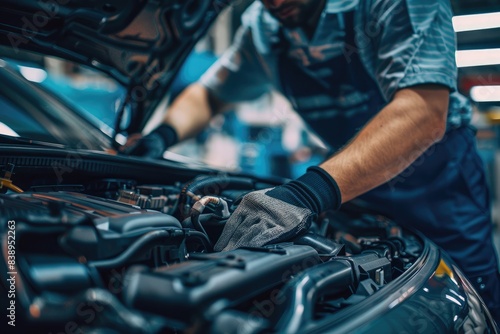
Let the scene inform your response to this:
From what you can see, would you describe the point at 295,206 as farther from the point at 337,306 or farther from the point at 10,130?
the point at 10,130

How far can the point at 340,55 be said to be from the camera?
5.41 feet

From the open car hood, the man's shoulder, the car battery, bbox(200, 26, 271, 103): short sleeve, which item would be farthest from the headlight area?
bbox(200, 26, 271, 103): short sleeve

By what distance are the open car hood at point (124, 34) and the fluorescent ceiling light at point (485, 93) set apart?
157cm

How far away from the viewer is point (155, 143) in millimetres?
1698

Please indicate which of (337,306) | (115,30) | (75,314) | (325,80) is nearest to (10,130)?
(115,30)

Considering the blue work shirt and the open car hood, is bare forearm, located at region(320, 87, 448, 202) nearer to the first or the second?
the blue work shirt

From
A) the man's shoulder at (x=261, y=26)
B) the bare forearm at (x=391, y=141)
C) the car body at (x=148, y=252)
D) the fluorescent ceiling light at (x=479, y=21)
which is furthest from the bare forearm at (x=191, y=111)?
the fluorescent ceiling light at (x=479, y=21)

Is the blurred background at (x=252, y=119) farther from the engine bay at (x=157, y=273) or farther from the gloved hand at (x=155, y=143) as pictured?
the engine bay at (x=157, y=273)

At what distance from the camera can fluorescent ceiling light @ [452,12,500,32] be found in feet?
6.18

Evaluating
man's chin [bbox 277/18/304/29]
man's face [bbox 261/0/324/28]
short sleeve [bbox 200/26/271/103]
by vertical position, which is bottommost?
short sleeve [bbox 200/26/271/103]

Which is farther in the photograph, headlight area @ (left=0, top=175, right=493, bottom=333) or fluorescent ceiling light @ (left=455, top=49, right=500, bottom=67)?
fluorescent ceiling light @ (left=455, top=49, right=500, bottom=67)

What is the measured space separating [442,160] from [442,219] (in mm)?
229

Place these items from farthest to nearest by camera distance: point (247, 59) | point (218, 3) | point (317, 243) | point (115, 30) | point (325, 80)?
point (247, 59) → point (325, 80) → point (218, 3) → point (115, 30) → point (317, 243)

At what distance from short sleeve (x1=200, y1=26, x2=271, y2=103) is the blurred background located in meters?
0.29
